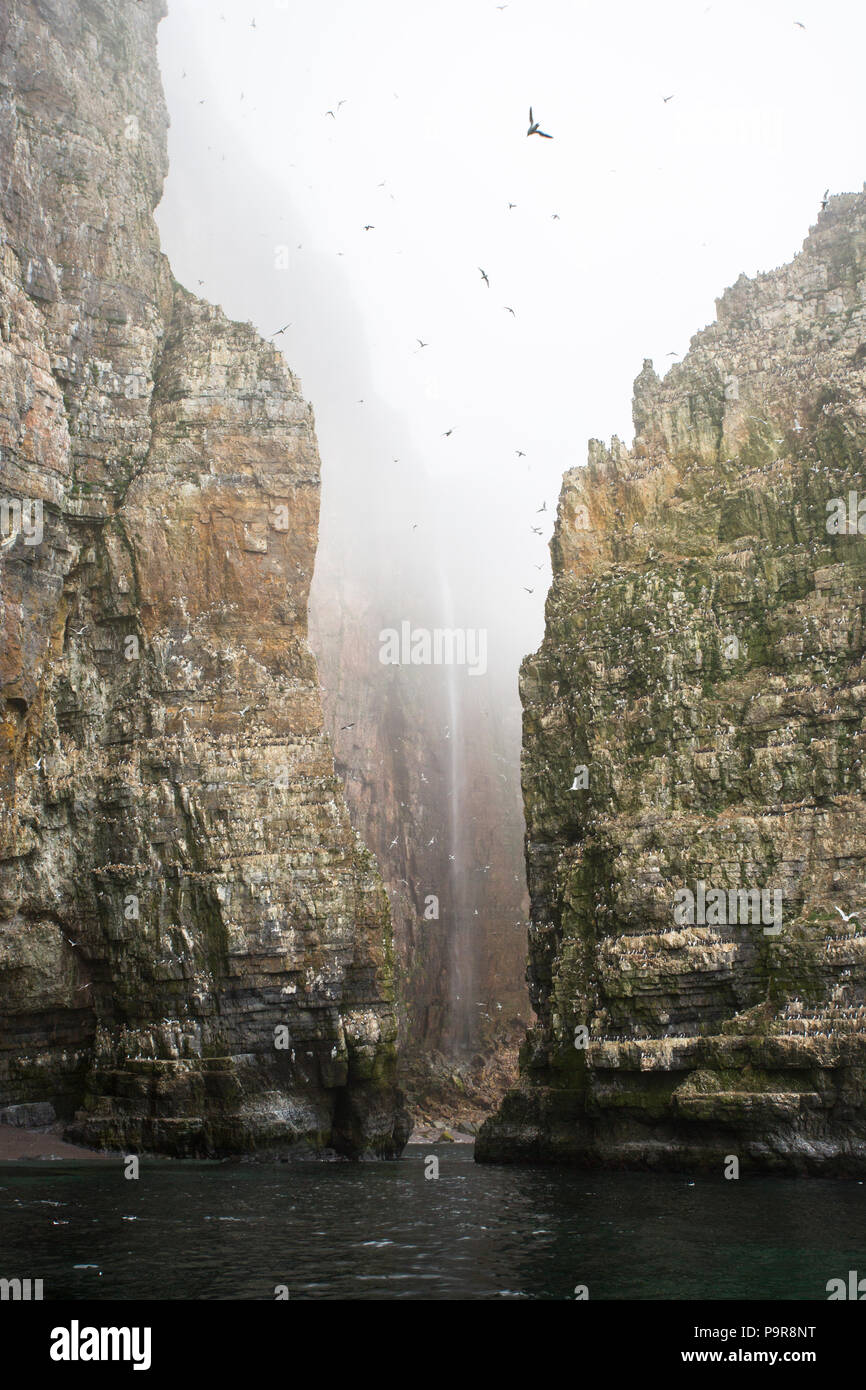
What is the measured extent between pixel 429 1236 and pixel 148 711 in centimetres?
3037

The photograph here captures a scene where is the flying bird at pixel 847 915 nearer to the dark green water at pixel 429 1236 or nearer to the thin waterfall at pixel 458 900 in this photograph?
the dark green water at pixel 429 1236

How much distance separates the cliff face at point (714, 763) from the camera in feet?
127

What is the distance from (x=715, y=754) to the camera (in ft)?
145

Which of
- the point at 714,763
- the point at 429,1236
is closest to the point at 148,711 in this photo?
the point at 714,763

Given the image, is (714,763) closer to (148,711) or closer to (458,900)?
(148,711)

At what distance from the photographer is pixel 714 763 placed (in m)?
44.2

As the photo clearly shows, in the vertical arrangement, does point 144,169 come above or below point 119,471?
above

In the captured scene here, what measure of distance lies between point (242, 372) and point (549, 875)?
28127 millimetres

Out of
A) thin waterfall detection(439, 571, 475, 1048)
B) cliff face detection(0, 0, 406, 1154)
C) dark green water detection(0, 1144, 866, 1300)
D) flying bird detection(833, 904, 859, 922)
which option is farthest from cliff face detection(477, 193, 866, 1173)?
thin waterfall detection(439, 571, 475, 1048)

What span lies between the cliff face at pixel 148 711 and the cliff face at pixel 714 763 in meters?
9.25

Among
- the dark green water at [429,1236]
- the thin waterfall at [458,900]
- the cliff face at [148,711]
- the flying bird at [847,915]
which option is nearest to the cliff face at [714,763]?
the flying bird at [847,915]

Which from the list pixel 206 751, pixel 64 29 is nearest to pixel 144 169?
pixel 64 29

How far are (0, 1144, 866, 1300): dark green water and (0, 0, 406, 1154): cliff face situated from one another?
29.7ft

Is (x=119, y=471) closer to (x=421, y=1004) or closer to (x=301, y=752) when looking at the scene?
(x=301, y=752)
